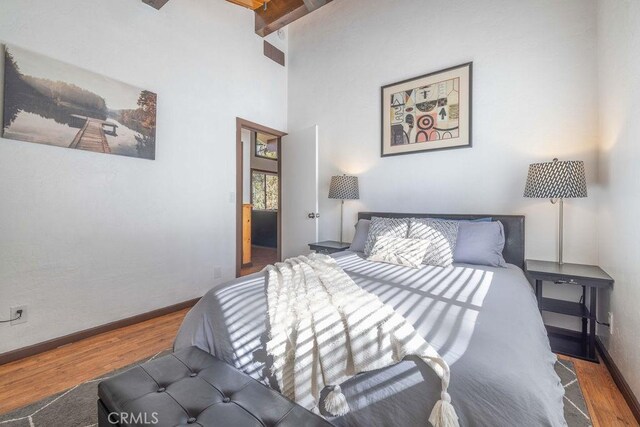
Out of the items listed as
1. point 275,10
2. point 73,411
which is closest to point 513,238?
point 73,411

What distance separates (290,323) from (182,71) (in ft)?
9.75

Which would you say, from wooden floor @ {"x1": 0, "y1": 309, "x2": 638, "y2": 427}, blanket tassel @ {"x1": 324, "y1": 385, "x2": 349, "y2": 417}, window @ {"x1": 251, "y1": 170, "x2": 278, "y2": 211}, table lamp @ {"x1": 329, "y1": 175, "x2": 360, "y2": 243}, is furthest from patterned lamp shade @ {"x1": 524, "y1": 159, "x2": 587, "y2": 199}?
window @ {"x1": 251, "y1": 170, "x2": 278, "y2": 211}

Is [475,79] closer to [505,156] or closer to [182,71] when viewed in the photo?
[505,156]

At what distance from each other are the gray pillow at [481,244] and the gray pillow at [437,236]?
6cm

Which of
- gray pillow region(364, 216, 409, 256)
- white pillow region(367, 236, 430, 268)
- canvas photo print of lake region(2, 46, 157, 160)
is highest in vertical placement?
canvas photo print of lake region(2, 46, 157, 160)

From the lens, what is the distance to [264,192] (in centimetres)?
769

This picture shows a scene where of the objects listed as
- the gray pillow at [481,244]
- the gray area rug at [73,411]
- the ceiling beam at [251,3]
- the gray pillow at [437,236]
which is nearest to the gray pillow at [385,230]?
the gray pillow at [437,236]

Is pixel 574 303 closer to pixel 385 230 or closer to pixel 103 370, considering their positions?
pixel 385 230

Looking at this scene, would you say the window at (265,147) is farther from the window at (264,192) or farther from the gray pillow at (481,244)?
the gray pillow at (481,244)

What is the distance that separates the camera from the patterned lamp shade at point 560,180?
2.10 m

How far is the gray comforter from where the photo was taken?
823 mm

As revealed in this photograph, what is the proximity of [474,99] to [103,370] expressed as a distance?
3.67 m

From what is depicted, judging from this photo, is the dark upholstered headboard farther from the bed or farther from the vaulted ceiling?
the vaulted ceiling

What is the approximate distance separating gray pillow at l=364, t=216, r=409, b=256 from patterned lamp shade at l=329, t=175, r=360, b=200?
2.08 ft
